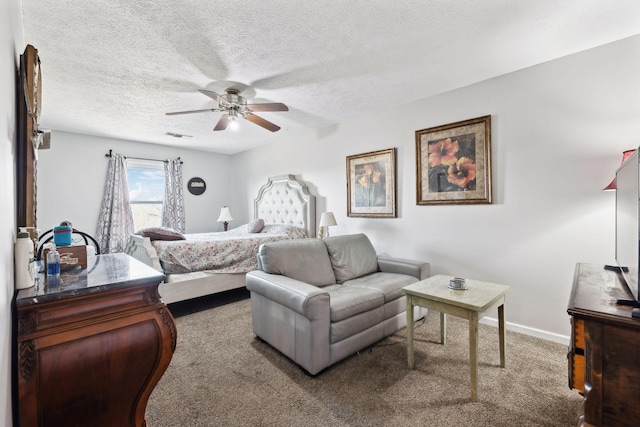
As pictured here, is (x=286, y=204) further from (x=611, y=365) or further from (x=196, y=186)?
(x=611, y=365)

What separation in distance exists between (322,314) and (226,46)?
2096 millimetres

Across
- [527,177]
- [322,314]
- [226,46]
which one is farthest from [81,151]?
[527,177]

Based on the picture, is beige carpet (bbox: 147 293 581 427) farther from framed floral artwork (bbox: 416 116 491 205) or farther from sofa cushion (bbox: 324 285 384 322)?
framed floral artwork (bbox: 416 116 491 205)

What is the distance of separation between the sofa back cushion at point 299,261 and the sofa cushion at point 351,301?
0.76 feet

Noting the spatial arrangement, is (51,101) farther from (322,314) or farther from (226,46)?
(322,314)

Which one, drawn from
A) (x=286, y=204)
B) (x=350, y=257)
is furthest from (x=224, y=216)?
(x=350, y=257)

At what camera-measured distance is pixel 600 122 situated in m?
2.19

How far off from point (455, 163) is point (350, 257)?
149 cm

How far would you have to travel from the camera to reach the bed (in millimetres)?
3197

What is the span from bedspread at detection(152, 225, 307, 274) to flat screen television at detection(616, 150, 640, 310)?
11.3 feet

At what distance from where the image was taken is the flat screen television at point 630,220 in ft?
3.72

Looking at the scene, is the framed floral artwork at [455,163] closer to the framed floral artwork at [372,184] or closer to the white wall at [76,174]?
the framed floral artwork at [372,184]

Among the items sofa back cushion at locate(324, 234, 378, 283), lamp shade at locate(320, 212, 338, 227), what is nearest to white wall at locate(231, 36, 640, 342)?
sofa back cushion at locate(324, 234, 378, 283)

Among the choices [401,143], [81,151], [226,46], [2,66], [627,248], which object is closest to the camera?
[2,66]
